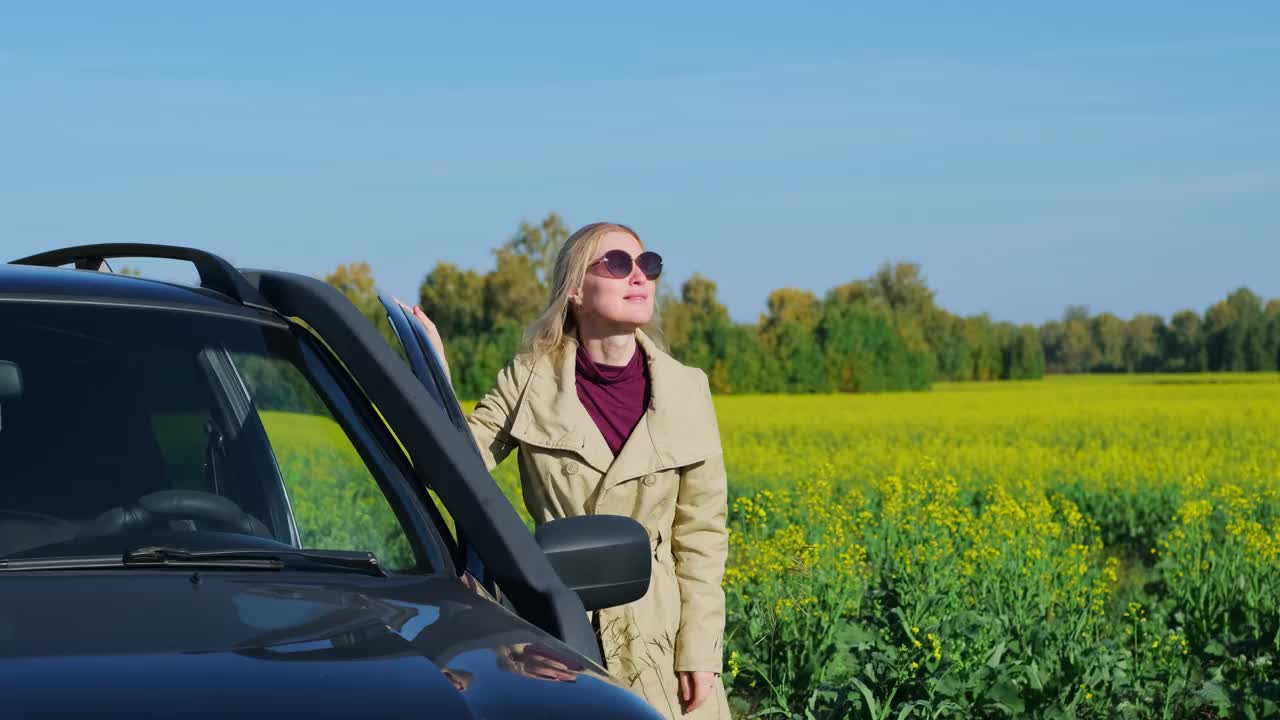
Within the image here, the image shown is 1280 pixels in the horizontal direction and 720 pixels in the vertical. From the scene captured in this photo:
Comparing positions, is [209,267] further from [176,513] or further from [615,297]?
[615,297]

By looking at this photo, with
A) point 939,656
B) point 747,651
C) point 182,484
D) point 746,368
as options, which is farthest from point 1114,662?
point 746,368

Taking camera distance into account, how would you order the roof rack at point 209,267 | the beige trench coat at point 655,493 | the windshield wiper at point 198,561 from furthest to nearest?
the beige trench coat at point 655,493 < the roof rack at point 209,267 < the windshield wiper at point 198,561

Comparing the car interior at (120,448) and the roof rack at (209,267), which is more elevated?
the roof rack at (209,267)

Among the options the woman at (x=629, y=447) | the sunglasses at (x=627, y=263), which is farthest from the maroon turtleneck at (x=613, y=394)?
the sunglasses at (x=627, y=263)

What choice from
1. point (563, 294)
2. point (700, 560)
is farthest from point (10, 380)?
point (700, 560)

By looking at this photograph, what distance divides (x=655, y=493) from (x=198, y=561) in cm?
210

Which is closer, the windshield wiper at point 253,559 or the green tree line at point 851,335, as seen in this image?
the windshield wiper at point 253,559

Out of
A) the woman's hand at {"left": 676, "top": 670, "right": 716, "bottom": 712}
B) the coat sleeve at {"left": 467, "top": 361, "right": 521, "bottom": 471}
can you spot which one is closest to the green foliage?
the coat sleeve at {"left": 467, "top": 361, "right": 521, "bottom": 471}

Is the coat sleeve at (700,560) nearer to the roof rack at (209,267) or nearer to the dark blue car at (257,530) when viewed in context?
the dark blue car at (257,530)

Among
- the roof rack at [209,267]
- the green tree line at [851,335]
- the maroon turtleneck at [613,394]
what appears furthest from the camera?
the green tree line at [851,335]

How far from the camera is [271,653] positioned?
5.82ft

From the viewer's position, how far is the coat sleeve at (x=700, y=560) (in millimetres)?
4137

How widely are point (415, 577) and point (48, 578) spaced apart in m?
0.51

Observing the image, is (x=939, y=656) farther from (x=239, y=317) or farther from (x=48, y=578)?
(x=48, y=578)
